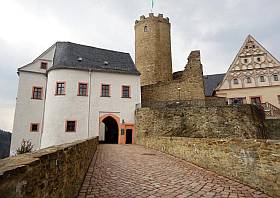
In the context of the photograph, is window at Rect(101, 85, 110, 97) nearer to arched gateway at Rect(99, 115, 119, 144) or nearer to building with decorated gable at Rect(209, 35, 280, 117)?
arched gateway at Rect(99, 115, 119, 144)

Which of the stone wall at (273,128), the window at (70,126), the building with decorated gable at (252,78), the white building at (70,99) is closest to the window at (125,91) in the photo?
the white building at (70,99)

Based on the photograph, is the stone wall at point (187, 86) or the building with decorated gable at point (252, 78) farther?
the stone wall at point (187, 86)

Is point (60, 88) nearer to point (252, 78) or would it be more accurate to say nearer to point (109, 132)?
point (109, 132)

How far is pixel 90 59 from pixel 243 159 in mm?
20401

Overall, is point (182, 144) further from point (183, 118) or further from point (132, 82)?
point (132, 82)

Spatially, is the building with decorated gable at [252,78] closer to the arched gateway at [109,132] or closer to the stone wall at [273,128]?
the stone wall at [273,128]

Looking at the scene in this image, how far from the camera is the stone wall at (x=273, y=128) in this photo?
2027cm

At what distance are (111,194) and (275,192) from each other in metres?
3.75

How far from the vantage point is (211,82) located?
1389 inches

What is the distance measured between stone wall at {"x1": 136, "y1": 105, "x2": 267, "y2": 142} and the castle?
0.09 m

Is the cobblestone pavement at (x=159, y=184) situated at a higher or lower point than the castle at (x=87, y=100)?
lower

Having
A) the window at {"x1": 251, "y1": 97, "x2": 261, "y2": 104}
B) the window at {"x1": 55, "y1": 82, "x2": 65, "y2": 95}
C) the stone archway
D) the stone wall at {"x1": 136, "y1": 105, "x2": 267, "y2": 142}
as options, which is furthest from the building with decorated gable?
the window at {"x1": 55, "y1": 82, "x2": 65, "y2": 95}

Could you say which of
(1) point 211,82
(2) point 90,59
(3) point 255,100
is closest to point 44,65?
(2) point 90,59

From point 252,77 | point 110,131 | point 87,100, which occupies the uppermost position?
point 252,77
